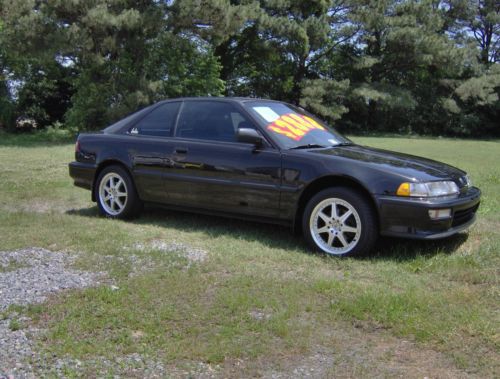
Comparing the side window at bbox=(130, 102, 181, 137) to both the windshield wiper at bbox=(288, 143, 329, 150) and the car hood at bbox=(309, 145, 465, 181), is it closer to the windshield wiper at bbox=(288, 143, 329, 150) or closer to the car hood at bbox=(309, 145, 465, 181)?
the windshield wiper at bbox=(288, 143, 329, 150)

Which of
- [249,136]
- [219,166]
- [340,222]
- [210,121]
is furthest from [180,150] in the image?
[340,222]

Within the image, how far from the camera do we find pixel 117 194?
665 cm

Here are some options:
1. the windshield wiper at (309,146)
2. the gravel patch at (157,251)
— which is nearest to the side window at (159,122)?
the gravel patch at (157,251)

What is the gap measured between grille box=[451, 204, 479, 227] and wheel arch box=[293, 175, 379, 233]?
74 cm

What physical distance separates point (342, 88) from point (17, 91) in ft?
56.2

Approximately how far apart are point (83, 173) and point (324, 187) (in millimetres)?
3205

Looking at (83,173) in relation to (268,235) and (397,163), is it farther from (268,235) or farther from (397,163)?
(397,163)

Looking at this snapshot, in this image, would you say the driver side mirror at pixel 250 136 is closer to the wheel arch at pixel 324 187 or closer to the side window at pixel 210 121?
the side window at pixel 210 121

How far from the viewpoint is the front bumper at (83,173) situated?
6.80 meters

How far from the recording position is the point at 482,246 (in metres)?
5.28

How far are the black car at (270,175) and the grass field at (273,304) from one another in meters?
0.32

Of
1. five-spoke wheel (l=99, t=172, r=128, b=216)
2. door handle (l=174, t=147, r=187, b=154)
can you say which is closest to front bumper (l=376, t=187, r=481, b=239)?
door handle (l=174, t=147, r=187, b=154)

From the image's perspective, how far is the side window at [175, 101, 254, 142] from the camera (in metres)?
5.86

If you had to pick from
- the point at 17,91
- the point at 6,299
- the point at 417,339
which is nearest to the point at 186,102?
the point at 6,299
